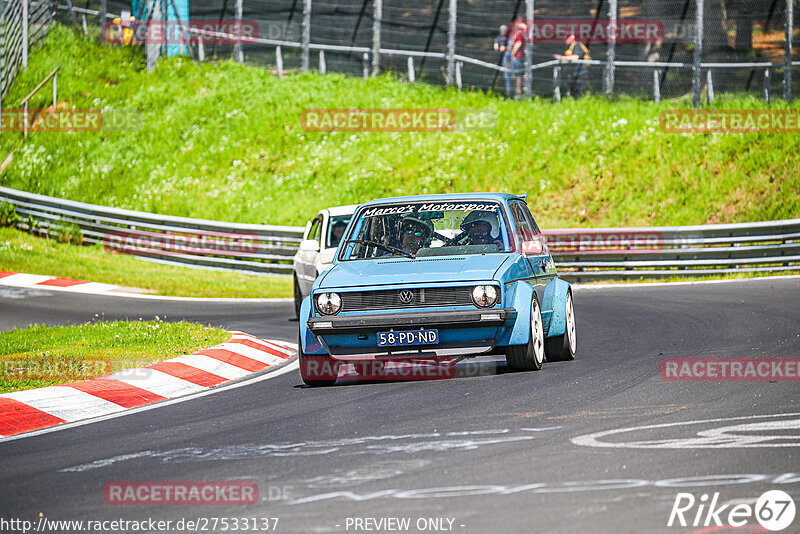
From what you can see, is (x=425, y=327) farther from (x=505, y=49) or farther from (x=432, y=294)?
(x=505, y=49)

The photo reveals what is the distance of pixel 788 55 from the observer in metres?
25.5

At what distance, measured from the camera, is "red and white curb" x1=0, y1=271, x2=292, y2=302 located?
20.3 m

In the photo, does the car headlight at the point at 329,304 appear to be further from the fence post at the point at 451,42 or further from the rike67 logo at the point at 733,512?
the fence post at the point at 451,42

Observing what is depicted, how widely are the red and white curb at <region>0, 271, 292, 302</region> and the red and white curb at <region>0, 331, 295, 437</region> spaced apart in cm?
811

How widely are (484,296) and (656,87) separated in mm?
19610

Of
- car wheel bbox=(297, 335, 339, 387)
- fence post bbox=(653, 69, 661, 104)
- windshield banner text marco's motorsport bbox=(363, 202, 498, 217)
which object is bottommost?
car wheel bbox=(297, 335, 339, 387)

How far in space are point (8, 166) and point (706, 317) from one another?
22130 millimetres

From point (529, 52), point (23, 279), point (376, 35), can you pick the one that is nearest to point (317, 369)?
point (23, 279)

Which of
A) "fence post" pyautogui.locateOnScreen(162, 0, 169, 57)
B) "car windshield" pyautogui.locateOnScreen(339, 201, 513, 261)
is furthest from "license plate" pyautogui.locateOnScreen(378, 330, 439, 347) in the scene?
"fence post" pyautogui.locateOnScreen(162, 0, 169, 57)

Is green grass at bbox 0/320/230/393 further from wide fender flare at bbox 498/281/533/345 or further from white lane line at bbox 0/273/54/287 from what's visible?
white lane line at bbox 0/273/54/287

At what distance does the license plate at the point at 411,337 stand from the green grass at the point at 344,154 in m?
15.9

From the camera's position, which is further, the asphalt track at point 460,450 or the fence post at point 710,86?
the fence post at point 710,86

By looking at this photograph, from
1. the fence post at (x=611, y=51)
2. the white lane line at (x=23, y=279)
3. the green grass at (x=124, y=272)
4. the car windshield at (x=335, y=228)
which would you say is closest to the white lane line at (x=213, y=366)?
the car windshield at (x=335, y=228)

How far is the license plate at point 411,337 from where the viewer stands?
29.6ft
